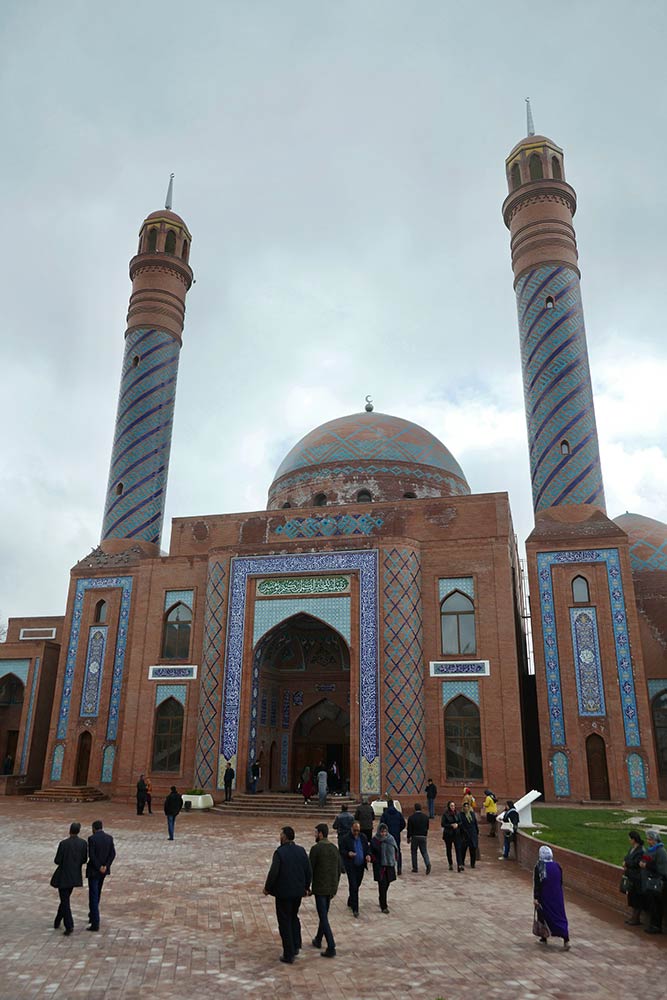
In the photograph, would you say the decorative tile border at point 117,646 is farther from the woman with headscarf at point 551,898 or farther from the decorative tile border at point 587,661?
the woman with headscarf at point 551,898

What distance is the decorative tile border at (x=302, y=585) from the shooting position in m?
16.1

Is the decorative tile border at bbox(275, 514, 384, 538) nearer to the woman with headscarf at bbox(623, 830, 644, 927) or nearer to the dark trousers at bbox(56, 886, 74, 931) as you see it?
the woman with headscarf at bbox(623, 830, 644, 927)

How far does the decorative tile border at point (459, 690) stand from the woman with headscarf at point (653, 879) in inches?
375

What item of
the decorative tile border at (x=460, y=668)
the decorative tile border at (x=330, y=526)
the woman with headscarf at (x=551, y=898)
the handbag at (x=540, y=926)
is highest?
the decorative tile border at (x=330, y=526)

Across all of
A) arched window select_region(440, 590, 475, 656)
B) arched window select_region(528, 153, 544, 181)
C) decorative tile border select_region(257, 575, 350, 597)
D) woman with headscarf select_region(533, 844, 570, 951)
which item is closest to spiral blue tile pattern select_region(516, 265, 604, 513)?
arched window select_region(528, 153, 544, 181)

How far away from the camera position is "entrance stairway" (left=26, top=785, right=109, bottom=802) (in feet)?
54.0

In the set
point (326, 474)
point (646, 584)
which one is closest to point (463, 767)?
point (646, 584)

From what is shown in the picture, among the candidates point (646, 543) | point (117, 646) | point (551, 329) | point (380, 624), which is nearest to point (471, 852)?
point (380, 624)

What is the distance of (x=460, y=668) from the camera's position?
1534cm

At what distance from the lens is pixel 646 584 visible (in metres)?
19.3

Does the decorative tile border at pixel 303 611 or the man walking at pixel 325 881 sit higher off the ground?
the decorative tile border at pixel 303 611

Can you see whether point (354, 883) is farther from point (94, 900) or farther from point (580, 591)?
point (580, 591)

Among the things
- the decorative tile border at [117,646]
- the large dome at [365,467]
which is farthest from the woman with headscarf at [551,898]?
the large dome at [365,467]

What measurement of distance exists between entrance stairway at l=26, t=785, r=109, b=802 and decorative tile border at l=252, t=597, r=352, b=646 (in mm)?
4964
